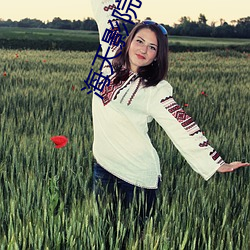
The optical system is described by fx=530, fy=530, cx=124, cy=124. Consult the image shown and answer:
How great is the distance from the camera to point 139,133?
1991 millimetres

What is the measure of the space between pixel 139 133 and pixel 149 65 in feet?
0.85

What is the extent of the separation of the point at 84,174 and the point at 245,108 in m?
3.18

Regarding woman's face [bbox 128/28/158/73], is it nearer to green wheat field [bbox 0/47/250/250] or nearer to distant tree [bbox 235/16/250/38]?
green wheat field [bbox 0/47/250/250]

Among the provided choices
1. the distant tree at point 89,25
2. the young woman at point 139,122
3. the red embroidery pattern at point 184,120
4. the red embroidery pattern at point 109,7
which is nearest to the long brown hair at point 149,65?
the young woman at point 139,122

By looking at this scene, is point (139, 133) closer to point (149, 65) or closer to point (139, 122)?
point (139, 122)

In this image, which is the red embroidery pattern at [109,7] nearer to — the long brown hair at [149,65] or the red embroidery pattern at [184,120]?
the long brown hair at [149,65]

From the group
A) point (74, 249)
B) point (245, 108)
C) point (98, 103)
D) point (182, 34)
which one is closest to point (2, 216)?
point (74, 249)

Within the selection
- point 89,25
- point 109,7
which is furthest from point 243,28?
point 109,7

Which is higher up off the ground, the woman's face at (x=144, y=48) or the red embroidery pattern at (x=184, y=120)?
the woman's face at (x=144, y=48)

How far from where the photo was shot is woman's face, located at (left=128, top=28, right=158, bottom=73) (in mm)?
1933

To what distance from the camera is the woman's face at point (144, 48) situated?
1.93 meters

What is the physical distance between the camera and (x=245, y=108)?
17.9 feet

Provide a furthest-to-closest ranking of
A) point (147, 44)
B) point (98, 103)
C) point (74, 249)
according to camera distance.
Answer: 1. point (98, 103)
2. point (147, 44)
3. point (74, 249)

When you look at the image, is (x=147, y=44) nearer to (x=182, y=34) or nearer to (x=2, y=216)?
(x=2, y=216)
